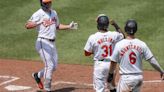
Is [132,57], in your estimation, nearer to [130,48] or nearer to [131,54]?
[131,54]

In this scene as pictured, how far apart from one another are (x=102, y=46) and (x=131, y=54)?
138cm

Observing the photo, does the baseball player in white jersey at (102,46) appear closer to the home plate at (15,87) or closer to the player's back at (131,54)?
the player's back at (131,54)

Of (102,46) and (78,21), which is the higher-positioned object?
A: (78,21)

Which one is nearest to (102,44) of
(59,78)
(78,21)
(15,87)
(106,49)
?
(106,49)

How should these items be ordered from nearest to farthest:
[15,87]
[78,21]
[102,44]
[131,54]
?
[131,54] < [102,44] < [15,87] < [78,21]

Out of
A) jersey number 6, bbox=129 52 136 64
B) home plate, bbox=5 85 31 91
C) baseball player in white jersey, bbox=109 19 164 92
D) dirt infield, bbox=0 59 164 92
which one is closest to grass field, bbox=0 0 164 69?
dirt infield, bbox=0 59 164 92

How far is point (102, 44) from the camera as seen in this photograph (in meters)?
9.98

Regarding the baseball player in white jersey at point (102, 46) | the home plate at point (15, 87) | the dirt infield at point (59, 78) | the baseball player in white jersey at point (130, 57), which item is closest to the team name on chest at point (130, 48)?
the baseball player in white jersey at point (130, 57)

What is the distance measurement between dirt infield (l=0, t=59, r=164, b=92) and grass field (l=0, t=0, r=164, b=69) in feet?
2.64

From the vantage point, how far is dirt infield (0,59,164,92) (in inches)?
487

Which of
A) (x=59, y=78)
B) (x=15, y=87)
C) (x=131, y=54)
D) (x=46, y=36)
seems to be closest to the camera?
(x=131, y=54)

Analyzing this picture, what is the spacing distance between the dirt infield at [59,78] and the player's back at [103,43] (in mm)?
2302

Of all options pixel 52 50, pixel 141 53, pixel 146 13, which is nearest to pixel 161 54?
pixel 146 13

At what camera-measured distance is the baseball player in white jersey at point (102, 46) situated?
9969 mm
